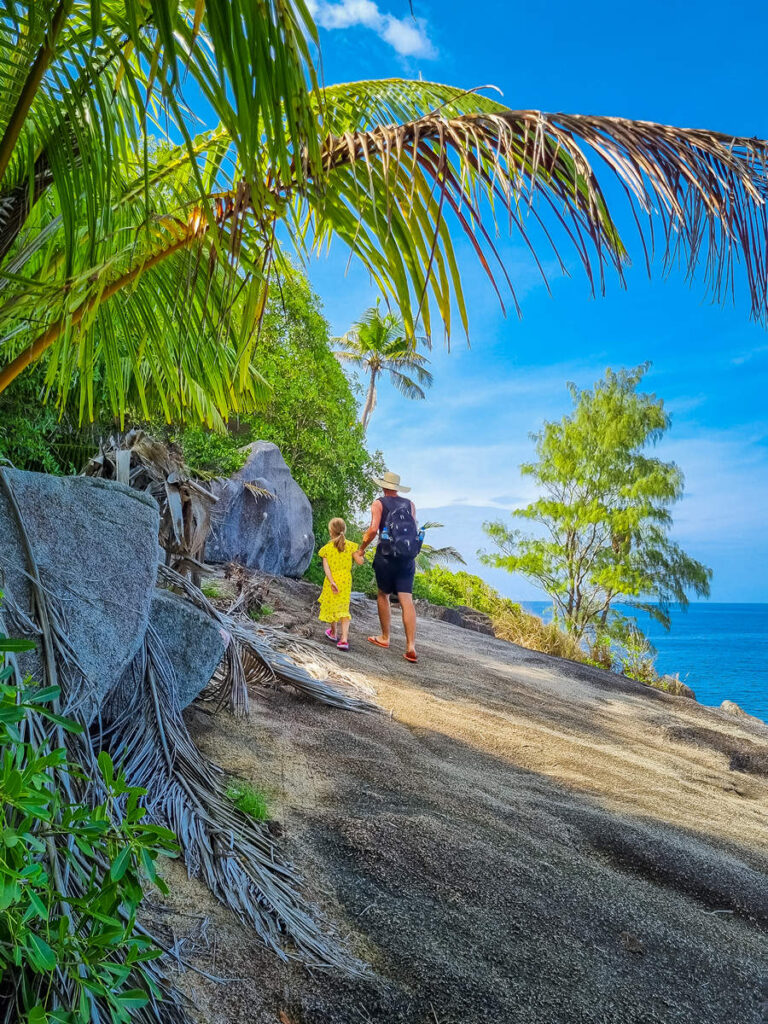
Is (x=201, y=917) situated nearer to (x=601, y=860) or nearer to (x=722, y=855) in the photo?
(x=601, y=860)

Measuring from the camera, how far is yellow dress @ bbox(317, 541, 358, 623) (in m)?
6.26

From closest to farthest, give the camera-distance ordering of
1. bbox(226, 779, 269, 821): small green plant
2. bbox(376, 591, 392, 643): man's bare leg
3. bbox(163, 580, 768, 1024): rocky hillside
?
bbox(163, 580, 768, 1024): rocky hillside < bbox(226, 779, 269, 821): small green plant < bbox(376, 591, 392, 643): man's bare leg

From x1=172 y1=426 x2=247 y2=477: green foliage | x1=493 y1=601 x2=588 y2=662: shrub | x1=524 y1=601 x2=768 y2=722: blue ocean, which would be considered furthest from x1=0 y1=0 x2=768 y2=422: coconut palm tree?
x1=524 y1=601 x2=768 y2=722: blue ocean

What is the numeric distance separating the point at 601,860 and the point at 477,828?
0.56m

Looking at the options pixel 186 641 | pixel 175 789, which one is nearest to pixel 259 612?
pixel 186 641

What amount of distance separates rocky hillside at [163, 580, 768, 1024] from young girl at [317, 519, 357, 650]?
1458 mm

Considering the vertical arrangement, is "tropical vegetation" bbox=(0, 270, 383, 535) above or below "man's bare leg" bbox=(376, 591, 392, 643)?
above

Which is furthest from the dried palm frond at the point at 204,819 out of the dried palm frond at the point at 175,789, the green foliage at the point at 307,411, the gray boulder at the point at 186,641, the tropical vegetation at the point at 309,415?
the green foliage at the point at 307,411

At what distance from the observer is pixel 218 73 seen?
1.53 metres

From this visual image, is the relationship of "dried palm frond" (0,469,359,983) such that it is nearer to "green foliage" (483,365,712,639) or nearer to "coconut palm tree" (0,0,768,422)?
"coconut palm tree" (0,0,768,422)

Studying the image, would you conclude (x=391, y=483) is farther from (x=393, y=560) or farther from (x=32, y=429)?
(x=32, y=429)

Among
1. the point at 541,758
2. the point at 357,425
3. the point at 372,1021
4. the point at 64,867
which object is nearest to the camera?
the point at 64,867

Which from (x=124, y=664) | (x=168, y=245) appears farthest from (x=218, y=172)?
(x=124, y=664)

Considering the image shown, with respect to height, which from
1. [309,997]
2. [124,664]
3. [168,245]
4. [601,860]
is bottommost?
[309,997]
